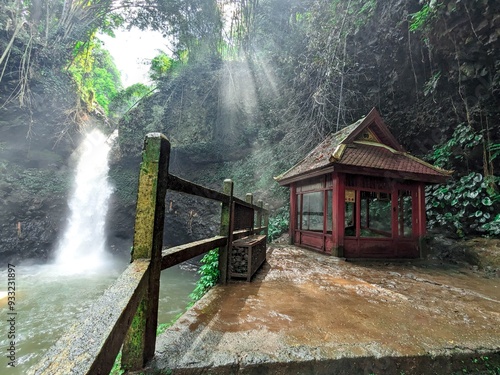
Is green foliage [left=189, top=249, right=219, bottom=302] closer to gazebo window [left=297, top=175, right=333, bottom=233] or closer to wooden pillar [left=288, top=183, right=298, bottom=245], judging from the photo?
gazebo window [left=297, top=175, right=333, bottom=233]

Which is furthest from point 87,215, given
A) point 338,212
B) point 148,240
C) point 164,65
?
point 148,240

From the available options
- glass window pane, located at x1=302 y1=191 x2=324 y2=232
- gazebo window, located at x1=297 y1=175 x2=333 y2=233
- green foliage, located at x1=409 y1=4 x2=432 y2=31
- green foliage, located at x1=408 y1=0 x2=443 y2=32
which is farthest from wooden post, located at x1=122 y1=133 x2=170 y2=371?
green foliage, located at x1=409 y1=4 x2=432 y2=31

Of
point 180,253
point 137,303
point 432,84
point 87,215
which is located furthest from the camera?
point 87,215

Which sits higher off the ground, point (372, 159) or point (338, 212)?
point (372, 159)

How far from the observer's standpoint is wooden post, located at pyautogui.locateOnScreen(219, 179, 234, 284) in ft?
10.7

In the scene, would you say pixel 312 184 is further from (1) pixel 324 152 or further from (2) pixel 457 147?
(2) pixel 457 147

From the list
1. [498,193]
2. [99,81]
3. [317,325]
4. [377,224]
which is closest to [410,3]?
[498,193]

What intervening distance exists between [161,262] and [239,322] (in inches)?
40.6

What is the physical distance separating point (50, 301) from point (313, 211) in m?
8.76

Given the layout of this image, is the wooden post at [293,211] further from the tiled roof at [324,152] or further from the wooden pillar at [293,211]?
the tiled roof at [324,152]

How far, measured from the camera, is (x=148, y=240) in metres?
1.54

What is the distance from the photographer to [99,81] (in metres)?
28.5

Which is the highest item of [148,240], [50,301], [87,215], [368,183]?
[368,183]

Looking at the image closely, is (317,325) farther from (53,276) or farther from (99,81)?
(99,81)
